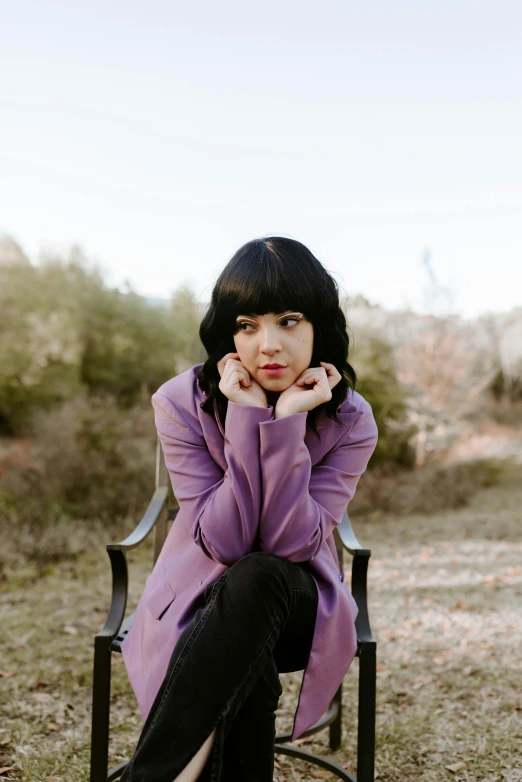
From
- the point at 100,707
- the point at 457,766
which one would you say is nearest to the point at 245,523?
the point at 100,707

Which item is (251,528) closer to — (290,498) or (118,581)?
(290,498)

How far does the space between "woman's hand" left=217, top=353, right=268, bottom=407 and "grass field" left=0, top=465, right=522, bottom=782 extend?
5.05ft

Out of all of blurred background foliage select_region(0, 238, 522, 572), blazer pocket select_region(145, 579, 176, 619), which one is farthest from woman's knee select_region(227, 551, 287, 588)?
blurred background foliage select_region(0, 238, 522, 572)

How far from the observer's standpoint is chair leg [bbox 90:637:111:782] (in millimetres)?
2002

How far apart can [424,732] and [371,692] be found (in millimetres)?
1162

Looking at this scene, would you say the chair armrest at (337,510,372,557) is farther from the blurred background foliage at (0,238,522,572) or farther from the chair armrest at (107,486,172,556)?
the blurred background foliage at (0,238,522,572)

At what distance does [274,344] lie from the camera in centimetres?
A: 197

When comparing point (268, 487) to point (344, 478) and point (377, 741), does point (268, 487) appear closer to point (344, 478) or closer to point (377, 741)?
point (344, 478)

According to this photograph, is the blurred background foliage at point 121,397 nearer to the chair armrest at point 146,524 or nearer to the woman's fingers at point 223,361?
the chair armrest at point 146,524

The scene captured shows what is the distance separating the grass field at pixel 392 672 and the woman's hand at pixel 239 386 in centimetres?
154

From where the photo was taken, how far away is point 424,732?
286 centimetres

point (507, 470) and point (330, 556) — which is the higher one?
point (330, 556)

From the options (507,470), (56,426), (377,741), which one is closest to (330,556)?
(377,741)

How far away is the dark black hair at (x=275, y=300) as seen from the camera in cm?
197
